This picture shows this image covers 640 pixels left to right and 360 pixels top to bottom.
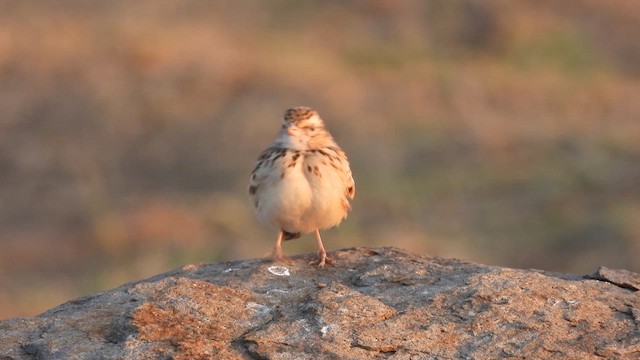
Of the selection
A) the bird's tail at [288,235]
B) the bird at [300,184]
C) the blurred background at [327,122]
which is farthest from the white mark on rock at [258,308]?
the blurred background at [327,122]

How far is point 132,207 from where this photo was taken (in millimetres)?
16359

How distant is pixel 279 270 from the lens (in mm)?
6828

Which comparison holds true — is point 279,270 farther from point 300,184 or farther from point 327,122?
point 327,122

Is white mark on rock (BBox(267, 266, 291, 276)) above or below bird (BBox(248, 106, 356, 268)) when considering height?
below

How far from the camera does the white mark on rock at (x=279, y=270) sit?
679cm

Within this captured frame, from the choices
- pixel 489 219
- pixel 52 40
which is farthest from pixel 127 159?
pixel 489 219

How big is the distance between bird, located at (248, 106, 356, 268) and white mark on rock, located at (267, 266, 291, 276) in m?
0.49

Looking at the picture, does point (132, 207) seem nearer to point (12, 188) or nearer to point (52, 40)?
point (12, 188)

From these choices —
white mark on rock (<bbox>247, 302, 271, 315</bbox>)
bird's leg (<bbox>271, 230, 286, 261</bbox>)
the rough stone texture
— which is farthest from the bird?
white mark on rock (<bbox>247, 302, 271, 315</bbox>)

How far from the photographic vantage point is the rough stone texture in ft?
19.4

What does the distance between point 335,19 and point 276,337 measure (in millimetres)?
16521

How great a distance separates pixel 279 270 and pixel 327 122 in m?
10.8

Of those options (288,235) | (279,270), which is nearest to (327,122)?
(288,235)

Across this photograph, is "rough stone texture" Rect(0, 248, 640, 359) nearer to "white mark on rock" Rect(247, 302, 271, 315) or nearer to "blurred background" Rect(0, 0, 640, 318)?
"white mark on rock" Rect(247, 302, 271, 315)
